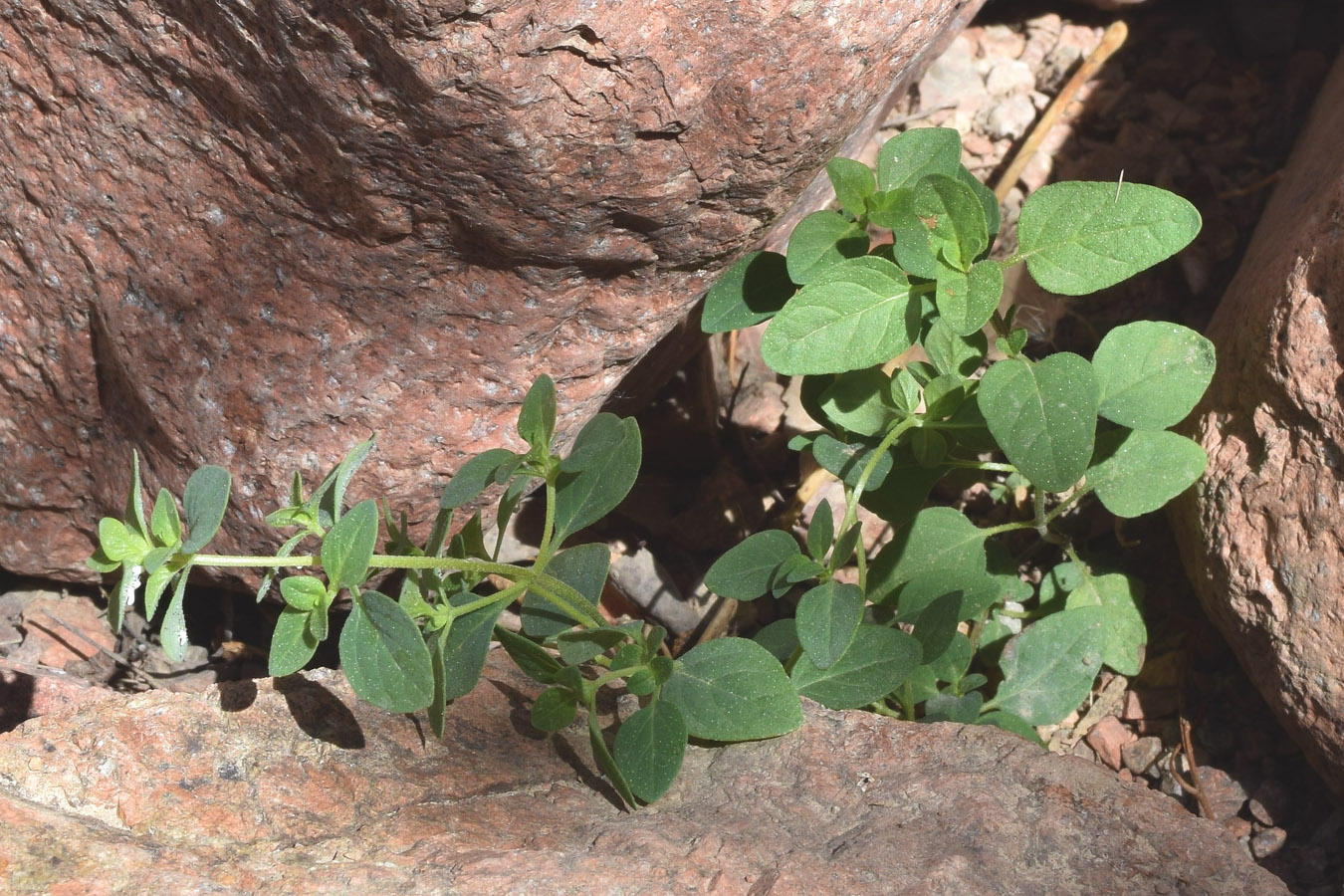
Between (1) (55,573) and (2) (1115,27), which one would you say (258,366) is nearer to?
(1) (55,573)

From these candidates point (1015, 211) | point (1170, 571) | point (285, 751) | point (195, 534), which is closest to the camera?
point (195, 534)

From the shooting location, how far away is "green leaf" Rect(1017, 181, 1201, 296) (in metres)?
2.00

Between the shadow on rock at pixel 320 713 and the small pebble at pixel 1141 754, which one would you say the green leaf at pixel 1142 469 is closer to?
the small pebble at pixel 1141 754

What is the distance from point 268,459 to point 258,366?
0.66ft

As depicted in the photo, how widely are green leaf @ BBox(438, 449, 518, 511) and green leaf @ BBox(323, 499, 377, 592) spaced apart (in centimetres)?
19

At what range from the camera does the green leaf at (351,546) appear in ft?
5.90

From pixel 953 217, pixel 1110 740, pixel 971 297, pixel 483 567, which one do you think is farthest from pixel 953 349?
pixel 1110 740

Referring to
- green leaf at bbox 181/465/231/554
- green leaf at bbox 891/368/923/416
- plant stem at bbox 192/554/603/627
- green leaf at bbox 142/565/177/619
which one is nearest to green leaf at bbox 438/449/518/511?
plant stem at bbox 192/554/603/627

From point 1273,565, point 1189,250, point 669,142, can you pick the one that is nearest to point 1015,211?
point 1189,250

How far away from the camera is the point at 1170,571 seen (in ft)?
9.45

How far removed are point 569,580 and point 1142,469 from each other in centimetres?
122

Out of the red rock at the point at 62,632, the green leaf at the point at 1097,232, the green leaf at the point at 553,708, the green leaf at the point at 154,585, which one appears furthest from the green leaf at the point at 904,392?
the red rock at the point at 62,632

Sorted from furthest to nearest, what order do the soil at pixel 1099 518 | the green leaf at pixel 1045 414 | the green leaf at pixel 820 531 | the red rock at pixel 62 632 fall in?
the red rock at pixel 62 632 < the soil at pixel 1099 518 < the green leaf at pixel 820 531 < the green leaf at pixel 1045 414

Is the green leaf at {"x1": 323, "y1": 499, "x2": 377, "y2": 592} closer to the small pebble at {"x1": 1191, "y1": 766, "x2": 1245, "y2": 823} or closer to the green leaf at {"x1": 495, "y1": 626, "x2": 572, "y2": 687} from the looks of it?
the green leaf at {"x1": 495, "y1": 626, "x2": 572, "y2": 687}
